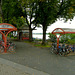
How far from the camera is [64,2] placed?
47.2 feet

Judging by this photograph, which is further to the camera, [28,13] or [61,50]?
[28,13]

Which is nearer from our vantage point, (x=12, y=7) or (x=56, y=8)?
(x=56, y=8)

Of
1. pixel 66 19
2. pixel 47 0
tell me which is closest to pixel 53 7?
pixel 47 0

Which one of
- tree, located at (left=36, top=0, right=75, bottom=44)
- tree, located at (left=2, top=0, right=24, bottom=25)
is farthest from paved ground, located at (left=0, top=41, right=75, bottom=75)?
tree, located at (left=2, top=0, right=24, bottom=25)

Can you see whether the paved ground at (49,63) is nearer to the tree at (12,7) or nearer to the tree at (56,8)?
the tree at (56,8)

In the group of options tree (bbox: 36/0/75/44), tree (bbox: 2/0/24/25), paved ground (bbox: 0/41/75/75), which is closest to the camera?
paved ground (bbox: 0/41/75/75)

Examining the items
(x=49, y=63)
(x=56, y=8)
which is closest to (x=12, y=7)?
(x=56, y=8)

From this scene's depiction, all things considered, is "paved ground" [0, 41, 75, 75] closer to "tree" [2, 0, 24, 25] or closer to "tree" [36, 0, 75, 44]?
"tree" [36, 0, 75, 44]

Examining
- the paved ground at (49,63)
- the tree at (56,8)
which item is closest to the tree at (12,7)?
the tree at (56,8)

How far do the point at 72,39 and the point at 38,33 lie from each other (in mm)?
13098

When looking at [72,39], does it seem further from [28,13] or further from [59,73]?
[59,73]

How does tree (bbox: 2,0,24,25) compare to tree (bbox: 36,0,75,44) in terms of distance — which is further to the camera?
tree (bbox: 2,0,24,25)

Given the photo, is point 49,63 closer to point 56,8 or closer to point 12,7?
point 56,8

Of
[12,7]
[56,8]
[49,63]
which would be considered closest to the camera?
[49,63]
